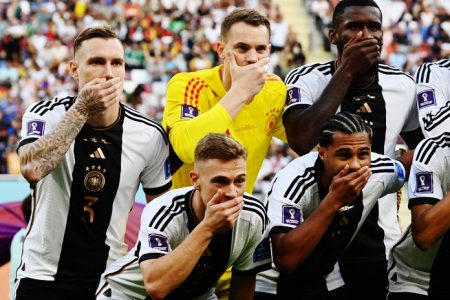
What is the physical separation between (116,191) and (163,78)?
14897mm

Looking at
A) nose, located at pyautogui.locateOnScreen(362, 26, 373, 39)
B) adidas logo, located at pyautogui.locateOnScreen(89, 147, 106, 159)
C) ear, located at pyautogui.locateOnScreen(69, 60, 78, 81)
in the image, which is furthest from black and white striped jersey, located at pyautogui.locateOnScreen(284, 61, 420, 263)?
ear, located at pyautogui.locateOnScreen(69, 60, 78, 81)

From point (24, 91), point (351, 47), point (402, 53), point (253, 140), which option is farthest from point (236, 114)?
point (402, 53)

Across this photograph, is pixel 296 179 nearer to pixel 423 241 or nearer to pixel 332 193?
pixel 332 193

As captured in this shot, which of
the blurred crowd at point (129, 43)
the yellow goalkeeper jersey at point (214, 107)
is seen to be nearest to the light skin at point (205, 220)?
the yellow goalkeeper jersey at point (214, 107)

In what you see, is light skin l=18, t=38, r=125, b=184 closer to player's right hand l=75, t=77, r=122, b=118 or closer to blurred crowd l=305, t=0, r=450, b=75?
player's right hand l=75, t=77, r=122, b=118

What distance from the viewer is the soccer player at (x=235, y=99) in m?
5.10

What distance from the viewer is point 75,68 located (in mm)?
5238

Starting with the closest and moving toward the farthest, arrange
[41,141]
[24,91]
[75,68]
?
[41,141] → [75,68] → [24,91]

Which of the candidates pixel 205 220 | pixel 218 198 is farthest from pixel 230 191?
pixel 205 220

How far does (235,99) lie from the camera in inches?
201

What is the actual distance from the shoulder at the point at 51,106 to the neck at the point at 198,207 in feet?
3.21

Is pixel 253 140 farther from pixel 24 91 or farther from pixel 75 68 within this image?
pixel 24 91

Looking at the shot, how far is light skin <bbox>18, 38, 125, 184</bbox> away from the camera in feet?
16.0

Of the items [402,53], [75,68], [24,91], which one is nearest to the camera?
[75,68]
